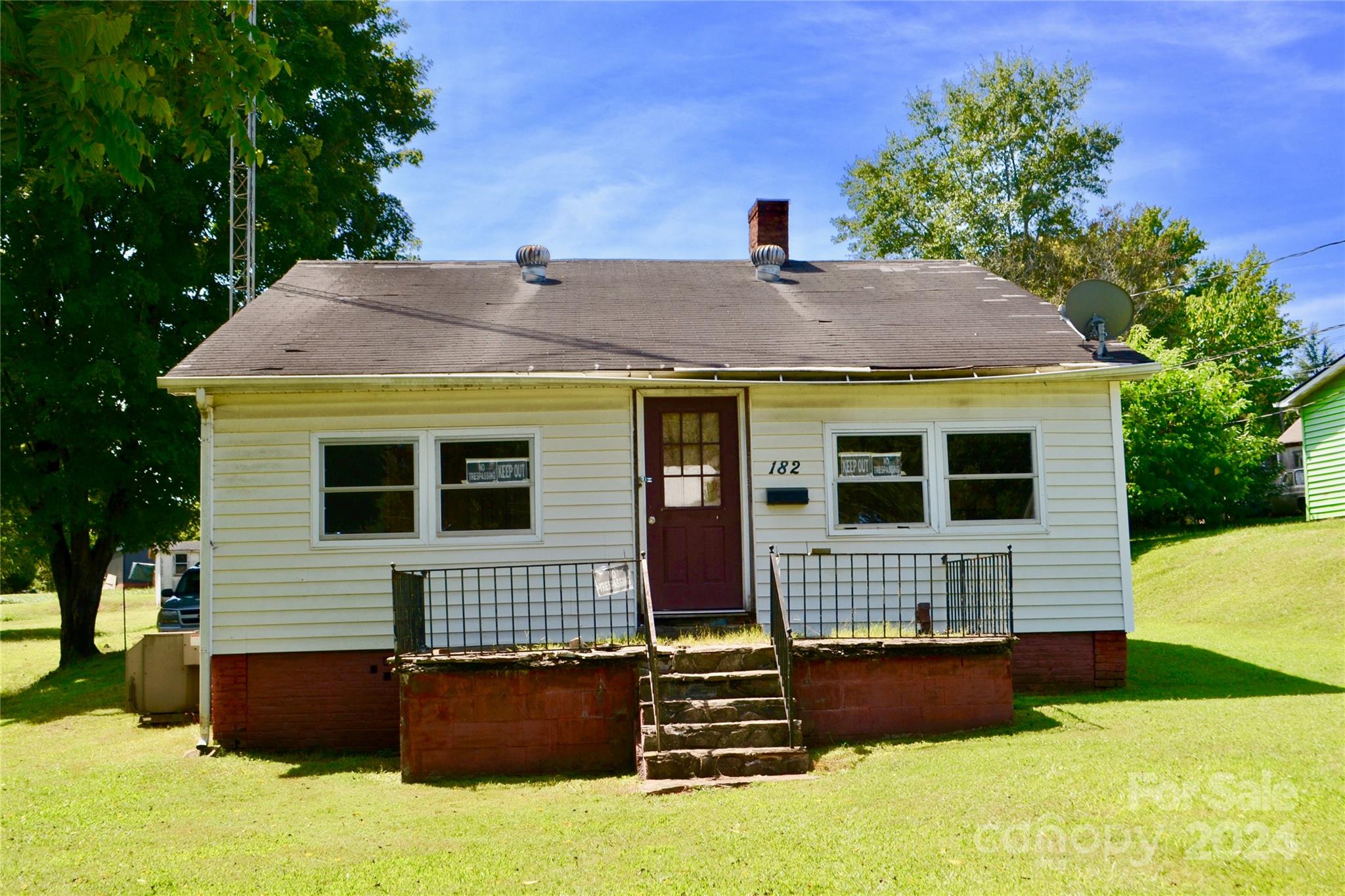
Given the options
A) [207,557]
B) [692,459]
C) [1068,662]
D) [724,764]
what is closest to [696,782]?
[724,764]

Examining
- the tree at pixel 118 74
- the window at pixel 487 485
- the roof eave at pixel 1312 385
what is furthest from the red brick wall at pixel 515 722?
the roof eave at pixel 1312 385

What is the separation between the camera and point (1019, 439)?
11.3 metres

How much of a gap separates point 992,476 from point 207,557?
25.2ft

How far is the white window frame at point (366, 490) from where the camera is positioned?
1070 cm

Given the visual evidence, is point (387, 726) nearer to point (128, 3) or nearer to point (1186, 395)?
point (128, 3)

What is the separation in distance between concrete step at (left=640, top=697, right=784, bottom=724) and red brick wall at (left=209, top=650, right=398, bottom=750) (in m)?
3.31

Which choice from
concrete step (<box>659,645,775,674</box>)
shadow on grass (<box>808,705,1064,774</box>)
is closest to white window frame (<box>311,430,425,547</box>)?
concrete step (<box>659,645,775,674</box>)

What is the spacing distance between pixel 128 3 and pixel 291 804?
18.0ft

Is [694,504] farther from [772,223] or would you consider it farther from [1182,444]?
[1182,444]

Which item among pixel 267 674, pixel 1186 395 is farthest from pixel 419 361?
pixel 1186 395

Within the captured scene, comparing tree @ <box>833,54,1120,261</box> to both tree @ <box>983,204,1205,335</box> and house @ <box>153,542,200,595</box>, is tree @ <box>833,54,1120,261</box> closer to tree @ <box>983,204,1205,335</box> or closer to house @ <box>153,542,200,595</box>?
tree @ <box>983,204,1205,335</box>

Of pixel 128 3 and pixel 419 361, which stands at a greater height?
pixel 128 3

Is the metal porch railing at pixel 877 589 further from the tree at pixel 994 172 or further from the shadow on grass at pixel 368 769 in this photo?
the tree at pixel 994 172

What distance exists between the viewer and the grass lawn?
18.2 feet
